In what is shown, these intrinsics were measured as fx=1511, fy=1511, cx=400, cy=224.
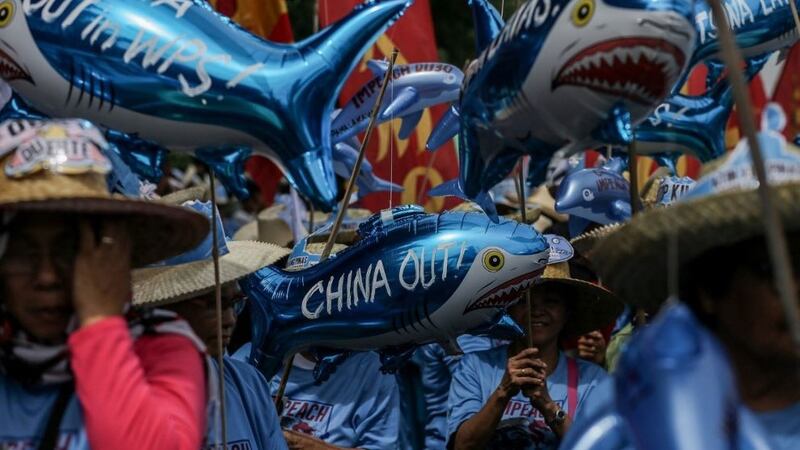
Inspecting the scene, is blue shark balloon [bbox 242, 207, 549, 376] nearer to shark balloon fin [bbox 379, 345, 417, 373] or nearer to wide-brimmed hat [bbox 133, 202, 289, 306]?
shark balloon fin [bbox 379, 345, 417, 373]

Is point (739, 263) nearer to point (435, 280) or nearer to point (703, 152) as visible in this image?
point (435, 280)

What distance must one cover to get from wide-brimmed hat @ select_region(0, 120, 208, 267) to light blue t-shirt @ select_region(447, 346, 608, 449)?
7.38ft

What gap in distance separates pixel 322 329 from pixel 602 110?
145 centimetres

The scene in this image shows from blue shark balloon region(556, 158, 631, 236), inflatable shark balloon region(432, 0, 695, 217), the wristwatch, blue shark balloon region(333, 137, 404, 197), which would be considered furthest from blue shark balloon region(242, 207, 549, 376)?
blue shark balloon region(333, 137, 404, 197)

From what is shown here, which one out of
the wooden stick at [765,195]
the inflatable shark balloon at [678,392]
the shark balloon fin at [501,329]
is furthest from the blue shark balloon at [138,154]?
the wooden stick at [765,195]

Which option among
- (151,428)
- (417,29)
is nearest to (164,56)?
(151,428)

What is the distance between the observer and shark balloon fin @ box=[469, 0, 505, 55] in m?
3.36

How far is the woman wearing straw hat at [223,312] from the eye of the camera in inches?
147

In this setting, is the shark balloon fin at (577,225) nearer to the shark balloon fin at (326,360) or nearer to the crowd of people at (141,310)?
the shark balloon fin at (326,360)

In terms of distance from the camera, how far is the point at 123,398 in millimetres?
2572

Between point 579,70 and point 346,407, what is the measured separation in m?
2.51

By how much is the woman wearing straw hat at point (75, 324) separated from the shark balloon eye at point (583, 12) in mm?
853

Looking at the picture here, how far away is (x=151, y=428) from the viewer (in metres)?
2.58

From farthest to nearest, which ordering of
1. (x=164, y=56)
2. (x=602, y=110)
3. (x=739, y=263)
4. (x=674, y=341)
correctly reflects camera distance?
(x=164, y=56) → (x=602, y=110) → (x=739, y=263) → (x=674, y=341)
